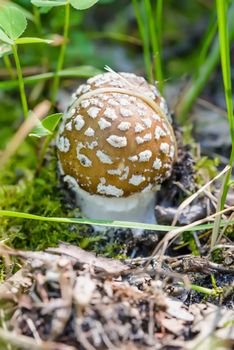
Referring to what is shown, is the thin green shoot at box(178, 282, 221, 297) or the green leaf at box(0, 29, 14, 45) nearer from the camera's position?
the thin green shoot at box(178, 282, 221, 297)

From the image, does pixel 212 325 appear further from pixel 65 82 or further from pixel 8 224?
pixel 65 82

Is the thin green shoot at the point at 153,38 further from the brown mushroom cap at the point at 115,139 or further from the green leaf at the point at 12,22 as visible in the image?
the green leaf at the point at 12,22

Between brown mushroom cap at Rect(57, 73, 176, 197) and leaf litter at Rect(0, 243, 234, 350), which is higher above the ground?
brown mushroom cap at Rect(57, 73, 176, 197)

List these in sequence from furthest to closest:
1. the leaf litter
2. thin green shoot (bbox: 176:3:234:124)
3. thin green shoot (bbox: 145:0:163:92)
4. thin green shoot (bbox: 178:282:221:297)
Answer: thin green shoot (bbox: 176:3:234:124) → thin green shoot (bbox: 145:0:163:92) → thin green shoot (bbox: 178:282:221:297) → the leaf litter

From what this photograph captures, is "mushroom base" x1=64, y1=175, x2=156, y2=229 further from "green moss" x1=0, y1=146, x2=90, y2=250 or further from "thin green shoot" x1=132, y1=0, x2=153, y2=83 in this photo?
"thin green shoot" x1=132, y1=0, x2=153, y2=83

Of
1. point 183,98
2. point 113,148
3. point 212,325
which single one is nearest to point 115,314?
point 212,325

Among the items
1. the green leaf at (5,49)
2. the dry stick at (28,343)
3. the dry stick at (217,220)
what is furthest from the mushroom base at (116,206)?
the dry stick at (28,343)

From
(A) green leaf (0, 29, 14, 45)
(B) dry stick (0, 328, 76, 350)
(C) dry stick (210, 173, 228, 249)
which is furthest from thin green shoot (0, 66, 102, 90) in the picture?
(B) dry stick (0, 328, 76, 350)
